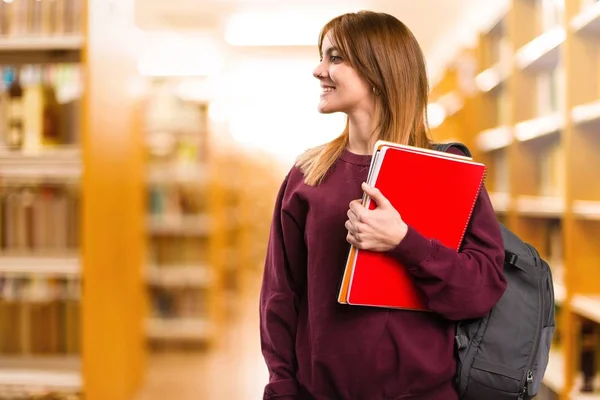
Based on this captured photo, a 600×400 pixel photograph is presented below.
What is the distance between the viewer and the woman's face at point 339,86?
140 centimetres

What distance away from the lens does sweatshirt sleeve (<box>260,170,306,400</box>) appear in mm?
1452

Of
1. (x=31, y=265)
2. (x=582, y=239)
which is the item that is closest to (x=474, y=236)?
(x=582, y=239)

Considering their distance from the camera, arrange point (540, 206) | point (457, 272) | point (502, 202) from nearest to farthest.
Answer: point (457, 272) < point (540, 206) < point (502, 202)

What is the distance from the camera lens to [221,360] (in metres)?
5.16

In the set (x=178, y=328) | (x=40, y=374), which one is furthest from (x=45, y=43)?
(x=178, y=328)

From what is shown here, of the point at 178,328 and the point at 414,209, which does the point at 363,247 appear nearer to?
the point at 414,209

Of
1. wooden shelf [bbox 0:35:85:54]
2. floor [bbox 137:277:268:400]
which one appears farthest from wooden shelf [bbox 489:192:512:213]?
wooden shelf [bbox 0:35:85:54]

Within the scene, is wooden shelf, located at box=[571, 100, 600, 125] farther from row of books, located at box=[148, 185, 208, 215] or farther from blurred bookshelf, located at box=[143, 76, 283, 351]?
row of books, located at box=[148, 185, 208, 215]

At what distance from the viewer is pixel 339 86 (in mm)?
1411

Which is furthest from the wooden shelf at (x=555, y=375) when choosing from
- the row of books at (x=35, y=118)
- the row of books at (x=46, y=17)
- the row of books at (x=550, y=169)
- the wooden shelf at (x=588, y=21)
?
the row of books at (x=46, y=17)

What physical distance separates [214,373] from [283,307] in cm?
349

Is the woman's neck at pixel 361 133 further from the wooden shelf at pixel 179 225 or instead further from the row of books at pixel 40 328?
the wooden shelf at pixel 179 225

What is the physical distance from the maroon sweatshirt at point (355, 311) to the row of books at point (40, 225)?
190cm

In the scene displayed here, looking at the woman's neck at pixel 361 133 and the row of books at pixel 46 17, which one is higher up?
the row of books at pixel 46 17
